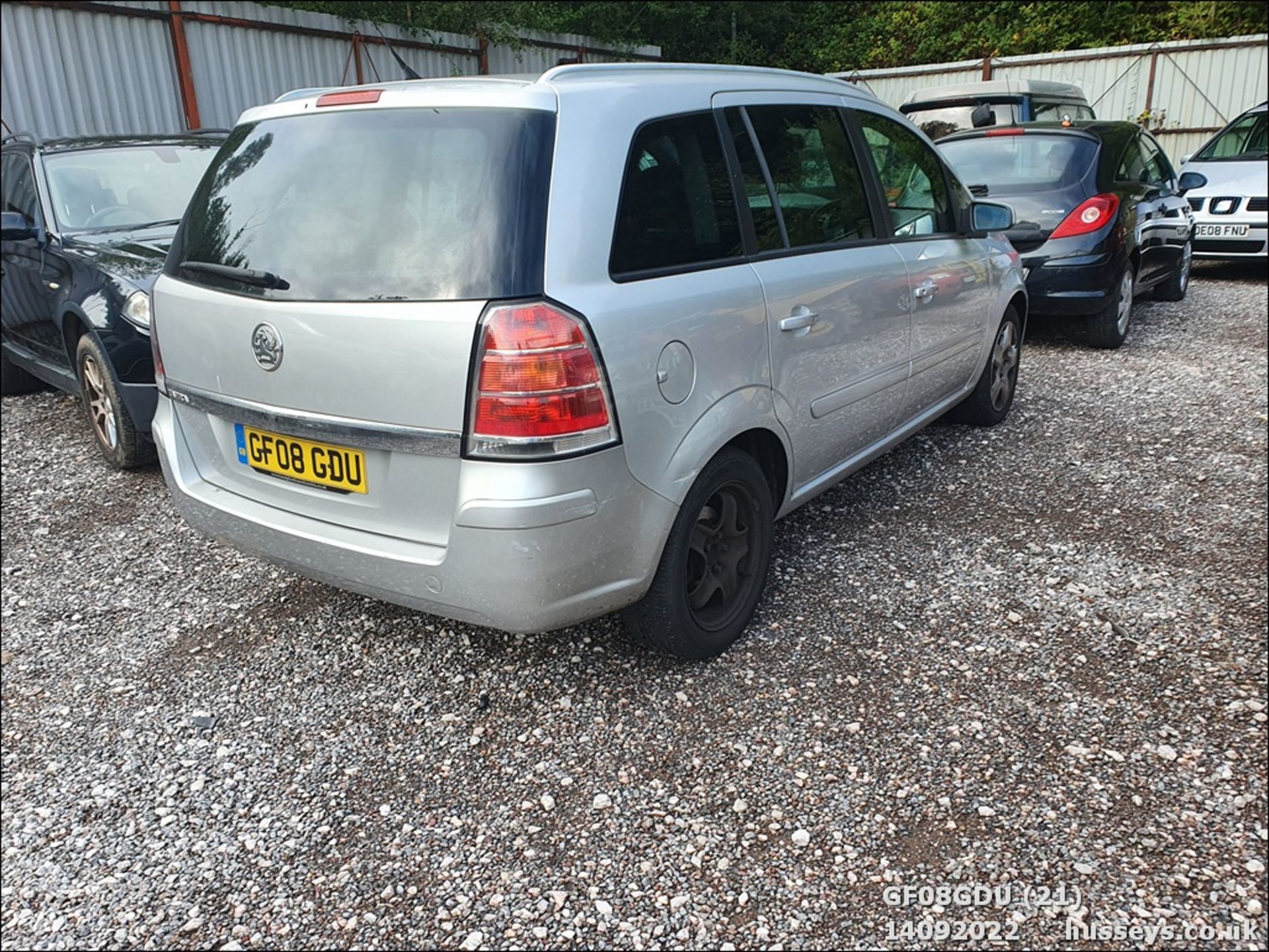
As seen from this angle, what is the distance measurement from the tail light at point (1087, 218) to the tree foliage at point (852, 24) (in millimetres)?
9265

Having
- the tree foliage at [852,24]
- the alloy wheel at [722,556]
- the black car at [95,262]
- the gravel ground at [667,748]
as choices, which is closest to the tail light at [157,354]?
the gravel ground at [667,748]

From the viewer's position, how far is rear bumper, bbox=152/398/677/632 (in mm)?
2451

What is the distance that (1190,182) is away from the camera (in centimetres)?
962

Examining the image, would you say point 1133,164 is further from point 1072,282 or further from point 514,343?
point 514,343

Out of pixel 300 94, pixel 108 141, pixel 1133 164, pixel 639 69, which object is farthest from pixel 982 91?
pixel 300 94

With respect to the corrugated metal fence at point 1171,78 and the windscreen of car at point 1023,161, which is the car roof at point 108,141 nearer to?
the windscreen of car at point 1023,161

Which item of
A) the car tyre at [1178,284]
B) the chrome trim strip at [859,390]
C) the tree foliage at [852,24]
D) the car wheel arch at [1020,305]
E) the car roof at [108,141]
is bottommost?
the car tyre at [1178,284]

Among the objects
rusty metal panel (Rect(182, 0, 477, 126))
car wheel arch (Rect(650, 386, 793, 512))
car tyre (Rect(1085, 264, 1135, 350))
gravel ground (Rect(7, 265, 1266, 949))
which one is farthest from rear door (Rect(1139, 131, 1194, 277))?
rusty metal panel (Rect(182, 0, 477, 126))

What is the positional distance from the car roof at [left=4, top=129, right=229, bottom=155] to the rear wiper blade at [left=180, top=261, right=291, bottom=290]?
3.91m

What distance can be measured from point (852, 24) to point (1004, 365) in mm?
18555

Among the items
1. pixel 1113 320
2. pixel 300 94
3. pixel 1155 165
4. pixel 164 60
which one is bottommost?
pixel 1113 320

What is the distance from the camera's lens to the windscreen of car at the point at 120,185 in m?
5.71

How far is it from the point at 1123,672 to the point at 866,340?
146 centimetres

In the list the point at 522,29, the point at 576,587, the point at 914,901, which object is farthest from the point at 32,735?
the point at 522,29
